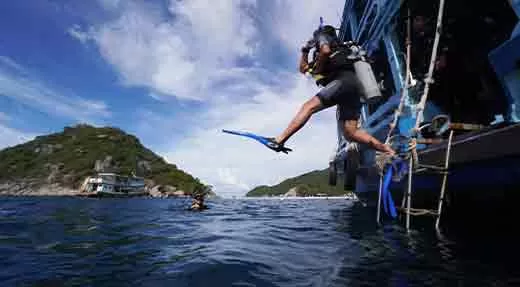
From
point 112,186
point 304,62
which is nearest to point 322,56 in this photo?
point 304,62

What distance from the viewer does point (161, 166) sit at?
13888cm

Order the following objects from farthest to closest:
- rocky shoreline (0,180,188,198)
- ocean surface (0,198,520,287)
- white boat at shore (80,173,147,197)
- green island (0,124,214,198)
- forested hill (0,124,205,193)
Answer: forested hill (0,124,205,193), green island (0,124,214,198), rocky shoreline (0,180,188,198), white boat at shore (80,173,147,197), ocean surface (0,198,520,287)

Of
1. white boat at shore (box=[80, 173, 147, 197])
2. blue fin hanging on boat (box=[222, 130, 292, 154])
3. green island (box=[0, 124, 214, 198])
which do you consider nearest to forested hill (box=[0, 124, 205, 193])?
green island (box=[0, 124, 214, 198])

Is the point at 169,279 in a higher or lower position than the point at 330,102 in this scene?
lower

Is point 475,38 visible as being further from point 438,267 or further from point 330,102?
point 438,267

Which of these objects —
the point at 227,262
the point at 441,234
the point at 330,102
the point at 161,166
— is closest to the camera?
the point at 227,262

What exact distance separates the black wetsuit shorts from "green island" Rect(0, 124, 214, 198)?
383 feet

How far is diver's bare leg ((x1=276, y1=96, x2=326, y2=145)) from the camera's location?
454 centimetres

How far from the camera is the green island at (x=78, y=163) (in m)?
106

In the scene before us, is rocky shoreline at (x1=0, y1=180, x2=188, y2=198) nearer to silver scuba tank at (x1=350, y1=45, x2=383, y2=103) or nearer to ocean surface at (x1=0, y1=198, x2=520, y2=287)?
ocean surface at (x1=0, y1=198, x2=520, y2=287)

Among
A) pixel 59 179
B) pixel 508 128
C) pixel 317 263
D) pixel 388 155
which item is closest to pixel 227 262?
pixel 317 263

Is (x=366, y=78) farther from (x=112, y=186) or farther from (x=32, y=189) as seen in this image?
(x=32, y=189)

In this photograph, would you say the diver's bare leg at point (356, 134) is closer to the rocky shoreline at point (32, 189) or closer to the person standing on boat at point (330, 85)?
the person standing on boat at point (330, 85)

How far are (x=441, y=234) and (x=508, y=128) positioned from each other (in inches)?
116
